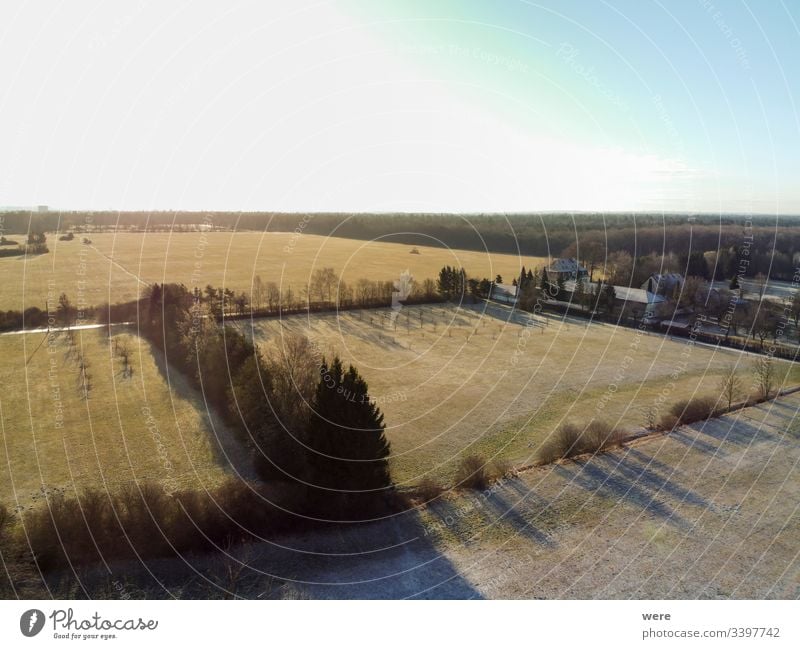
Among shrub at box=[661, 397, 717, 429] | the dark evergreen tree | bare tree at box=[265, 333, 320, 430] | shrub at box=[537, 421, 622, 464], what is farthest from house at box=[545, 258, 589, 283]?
the dark evergreen tree

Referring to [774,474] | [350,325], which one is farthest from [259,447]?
[350,325]

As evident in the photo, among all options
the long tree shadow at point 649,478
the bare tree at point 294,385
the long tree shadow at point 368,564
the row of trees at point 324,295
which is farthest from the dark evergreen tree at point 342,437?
the row of trees at point 324,295

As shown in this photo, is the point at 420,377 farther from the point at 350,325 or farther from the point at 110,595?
the point at 110,595

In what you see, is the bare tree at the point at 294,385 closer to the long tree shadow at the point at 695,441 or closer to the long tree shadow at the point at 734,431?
the long tree shadow at the point at 695,441

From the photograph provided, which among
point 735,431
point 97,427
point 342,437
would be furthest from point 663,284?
point 97,427

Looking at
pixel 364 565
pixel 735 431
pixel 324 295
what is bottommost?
pixel 364 565

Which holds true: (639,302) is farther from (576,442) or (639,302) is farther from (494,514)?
(494,514)

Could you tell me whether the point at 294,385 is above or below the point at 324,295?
below
